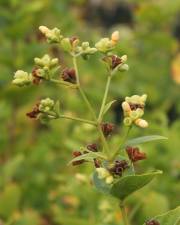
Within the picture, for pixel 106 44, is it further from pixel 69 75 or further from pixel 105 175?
pixel 105 175

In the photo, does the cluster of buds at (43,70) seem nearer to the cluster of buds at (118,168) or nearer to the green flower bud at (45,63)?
the green flower bud at (45,63)

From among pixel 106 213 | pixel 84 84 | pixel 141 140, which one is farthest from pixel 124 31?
pixel 141 140

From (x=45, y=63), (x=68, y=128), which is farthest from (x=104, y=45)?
(x=68, y=128)

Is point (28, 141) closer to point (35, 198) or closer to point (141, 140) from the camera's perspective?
point (35, 198)

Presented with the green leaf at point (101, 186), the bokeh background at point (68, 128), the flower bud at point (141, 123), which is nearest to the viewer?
the flower bud at point (141, 123)

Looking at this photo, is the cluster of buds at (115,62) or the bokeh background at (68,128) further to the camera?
the bokeh background at (68,128)

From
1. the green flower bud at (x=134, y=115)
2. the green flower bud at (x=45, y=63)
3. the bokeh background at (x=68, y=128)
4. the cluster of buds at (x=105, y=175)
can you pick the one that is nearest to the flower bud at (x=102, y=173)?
the cluster of buds at (x=105, y=175)

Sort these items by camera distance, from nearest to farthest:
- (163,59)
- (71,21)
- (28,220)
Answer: (28,220)
(71,21)
(163,59)
